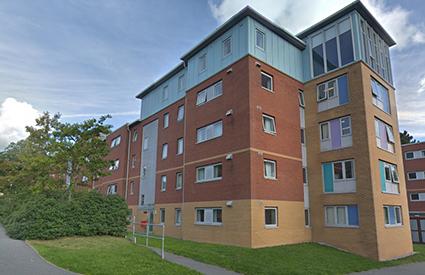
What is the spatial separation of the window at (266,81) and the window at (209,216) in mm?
7593

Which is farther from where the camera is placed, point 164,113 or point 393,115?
point 164,113

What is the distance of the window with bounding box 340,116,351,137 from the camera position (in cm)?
1802

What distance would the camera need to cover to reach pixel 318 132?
19.4 meters

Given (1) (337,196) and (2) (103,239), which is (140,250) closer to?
(2) (103,239)

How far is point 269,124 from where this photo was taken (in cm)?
1822

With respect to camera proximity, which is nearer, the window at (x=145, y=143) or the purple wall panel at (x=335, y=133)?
the purple wall panel at (x=335, y=133)

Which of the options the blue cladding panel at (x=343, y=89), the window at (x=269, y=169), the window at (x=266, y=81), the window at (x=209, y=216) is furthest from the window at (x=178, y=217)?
the blue cladding panel at (x=343, y=89)

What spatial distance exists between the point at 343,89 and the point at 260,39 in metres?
5.74

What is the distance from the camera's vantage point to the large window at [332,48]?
62.1ft

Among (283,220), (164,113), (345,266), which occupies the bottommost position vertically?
(345,266)

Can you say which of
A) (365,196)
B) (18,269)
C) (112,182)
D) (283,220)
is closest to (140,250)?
(18,269)

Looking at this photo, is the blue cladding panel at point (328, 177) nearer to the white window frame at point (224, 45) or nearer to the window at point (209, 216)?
the window at point (209, 216)

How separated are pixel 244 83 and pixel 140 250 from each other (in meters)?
10.1

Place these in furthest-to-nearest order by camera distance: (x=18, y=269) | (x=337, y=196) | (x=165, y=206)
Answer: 1. (x=165, y=206)
2. (x=337, y=196)
3. (x=18, y=269)
